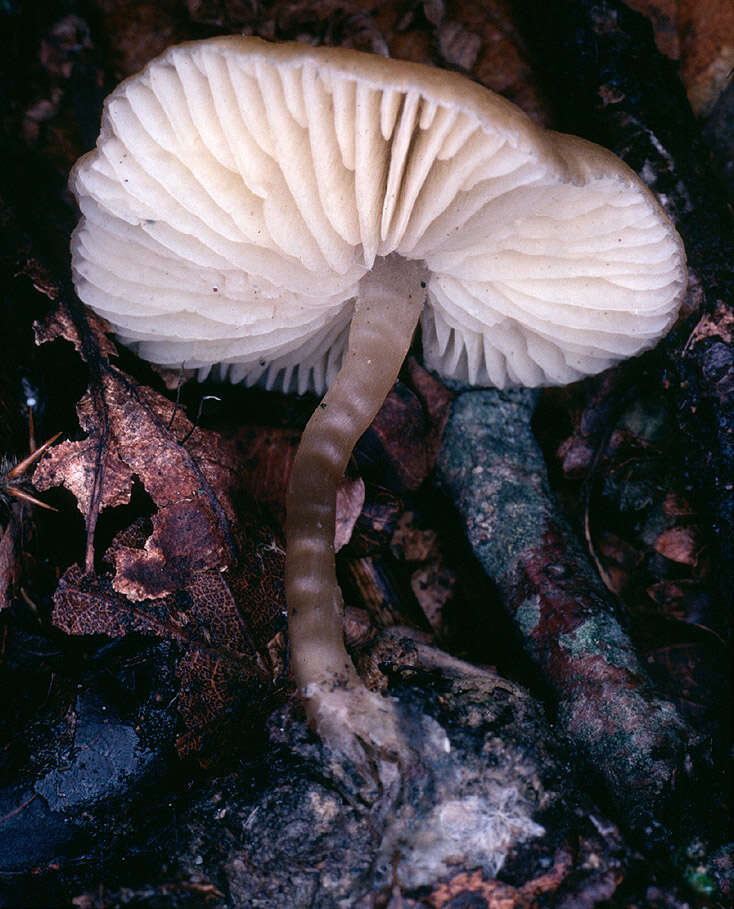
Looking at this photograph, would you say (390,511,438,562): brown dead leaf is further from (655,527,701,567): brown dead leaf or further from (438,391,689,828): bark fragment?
(655,527,701,567): brown dead leaf

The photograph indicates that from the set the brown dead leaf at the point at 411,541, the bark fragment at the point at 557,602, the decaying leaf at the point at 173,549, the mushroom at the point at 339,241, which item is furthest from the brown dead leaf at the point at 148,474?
the bark fragment at the point at 557,602

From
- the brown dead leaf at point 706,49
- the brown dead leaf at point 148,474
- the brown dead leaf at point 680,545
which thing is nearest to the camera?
the brown dead leaf at point 148,474

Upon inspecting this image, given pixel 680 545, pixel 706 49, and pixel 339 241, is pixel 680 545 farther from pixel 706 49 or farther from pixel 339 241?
pixel 706 49

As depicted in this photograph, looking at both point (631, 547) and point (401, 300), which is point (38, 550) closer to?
point (401, 300)

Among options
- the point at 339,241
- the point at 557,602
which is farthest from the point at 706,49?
the point at 557,602

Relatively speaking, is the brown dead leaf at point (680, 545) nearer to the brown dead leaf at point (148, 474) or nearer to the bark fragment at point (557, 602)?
the bark fragment at point (557, 602)

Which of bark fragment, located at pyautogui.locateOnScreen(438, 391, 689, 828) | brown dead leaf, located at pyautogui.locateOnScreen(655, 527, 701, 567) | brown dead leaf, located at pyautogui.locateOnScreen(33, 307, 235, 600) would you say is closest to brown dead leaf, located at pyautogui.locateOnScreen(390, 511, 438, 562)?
bark fragment, located at pyautogui.locateOnScreen(438, 391, 689, 828)

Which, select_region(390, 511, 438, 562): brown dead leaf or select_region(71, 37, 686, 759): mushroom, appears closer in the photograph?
select_region(71, 37, 686, 759): mushroom
